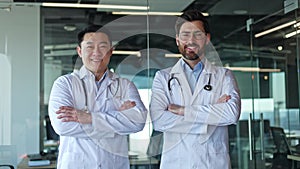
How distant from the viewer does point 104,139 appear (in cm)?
236

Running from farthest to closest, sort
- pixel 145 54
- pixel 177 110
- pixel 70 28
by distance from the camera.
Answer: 1. pixel 145 54
2. pixel 70 28
3. pixel 177 110

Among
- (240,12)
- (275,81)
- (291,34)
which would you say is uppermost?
(240,12)

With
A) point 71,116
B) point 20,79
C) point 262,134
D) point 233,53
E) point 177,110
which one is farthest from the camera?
point 233,53

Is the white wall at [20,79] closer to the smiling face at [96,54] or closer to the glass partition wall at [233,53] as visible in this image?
the glass partition wall at [233,53]

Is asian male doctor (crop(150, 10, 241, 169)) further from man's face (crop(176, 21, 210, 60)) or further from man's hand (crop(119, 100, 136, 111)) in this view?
man's hand (crop(119, 100, 136, 111))

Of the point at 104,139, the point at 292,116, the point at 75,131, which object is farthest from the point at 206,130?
the point at 292,116

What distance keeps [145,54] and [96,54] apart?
272 centimetres

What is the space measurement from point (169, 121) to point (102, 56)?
1.74 ft

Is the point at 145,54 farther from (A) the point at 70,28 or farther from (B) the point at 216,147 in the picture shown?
(B) the point at 216,147

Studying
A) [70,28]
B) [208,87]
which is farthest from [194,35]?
[70,28]

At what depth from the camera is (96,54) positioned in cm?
251

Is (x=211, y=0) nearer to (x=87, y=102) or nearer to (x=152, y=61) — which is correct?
(x=152, y=61)

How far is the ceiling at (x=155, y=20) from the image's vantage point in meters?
4.53

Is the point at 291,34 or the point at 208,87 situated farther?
the point at 291,34
